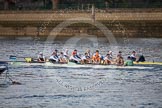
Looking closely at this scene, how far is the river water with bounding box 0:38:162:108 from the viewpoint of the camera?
45.5 metres

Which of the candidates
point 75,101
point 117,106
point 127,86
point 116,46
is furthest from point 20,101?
point 116,46

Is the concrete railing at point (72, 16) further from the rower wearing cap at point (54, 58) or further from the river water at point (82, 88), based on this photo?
the river water at point (82, 88)

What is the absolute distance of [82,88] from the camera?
51844 mm

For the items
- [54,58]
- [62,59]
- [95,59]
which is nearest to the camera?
[95,59]

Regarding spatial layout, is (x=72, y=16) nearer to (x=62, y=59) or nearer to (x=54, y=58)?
(x=54, y=58)

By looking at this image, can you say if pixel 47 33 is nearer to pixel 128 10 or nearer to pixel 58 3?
pixel 58 3

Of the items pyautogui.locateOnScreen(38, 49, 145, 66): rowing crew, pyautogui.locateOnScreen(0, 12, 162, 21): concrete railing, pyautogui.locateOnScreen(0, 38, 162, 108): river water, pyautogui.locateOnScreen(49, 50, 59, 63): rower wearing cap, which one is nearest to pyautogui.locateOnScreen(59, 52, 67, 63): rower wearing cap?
pyautogui.locateOnScreen(38, 49, 145, 66): rowing crew

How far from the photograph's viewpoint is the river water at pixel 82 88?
45.5 metres

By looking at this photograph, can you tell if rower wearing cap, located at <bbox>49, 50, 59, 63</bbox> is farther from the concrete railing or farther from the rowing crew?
the concrete railing

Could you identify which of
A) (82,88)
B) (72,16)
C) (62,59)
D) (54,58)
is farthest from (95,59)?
(72,16)

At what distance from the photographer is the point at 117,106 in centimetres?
4450

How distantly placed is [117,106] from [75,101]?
322 cm

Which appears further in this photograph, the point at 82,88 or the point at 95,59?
the point at 95,59

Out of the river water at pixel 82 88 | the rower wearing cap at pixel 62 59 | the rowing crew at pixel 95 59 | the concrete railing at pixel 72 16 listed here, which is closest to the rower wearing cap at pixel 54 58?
the rowing crew at pixel 95 59
